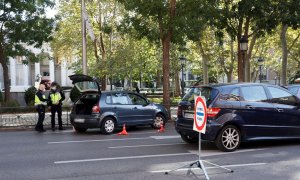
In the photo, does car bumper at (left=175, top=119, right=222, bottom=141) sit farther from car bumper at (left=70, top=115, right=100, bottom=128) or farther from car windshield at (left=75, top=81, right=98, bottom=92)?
car windshield at (left=75, top=81, right=98, bottom=92)

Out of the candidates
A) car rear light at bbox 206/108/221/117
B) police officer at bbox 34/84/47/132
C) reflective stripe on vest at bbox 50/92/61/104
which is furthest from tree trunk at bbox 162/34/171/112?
car rear light at bbox 206/108/221/117

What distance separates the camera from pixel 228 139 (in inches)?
407

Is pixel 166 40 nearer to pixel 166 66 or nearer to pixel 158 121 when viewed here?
pixel 166 66

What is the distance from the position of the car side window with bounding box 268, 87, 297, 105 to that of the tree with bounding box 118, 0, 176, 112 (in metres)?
8.49

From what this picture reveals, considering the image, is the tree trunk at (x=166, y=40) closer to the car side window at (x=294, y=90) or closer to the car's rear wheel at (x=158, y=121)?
the car's rear wheel at (x=158, y=121)

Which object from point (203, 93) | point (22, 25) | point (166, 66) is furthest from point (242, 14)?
point (22, 25)

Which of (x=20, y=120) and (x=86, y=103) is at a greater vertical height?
(x=86, y=103)

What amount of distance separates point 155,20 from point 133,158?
10.9m

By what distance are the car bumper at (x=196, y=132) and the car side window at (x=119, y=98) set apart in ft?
14.0

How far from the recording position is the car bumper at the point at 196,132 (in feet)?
33.1

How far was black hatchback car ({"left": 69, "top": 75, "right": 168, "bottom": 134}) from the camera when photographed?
14.5 m

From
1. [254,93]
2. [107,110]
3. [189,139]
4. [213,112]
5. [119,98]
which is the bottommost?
[189,139]

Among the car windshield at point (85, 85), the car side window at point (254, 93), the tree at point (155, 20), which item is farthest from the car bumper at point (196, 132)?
the tree at point (155, 20)

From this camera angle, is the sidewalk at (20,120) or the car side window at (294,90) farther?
the sidewalk at (20,120)
